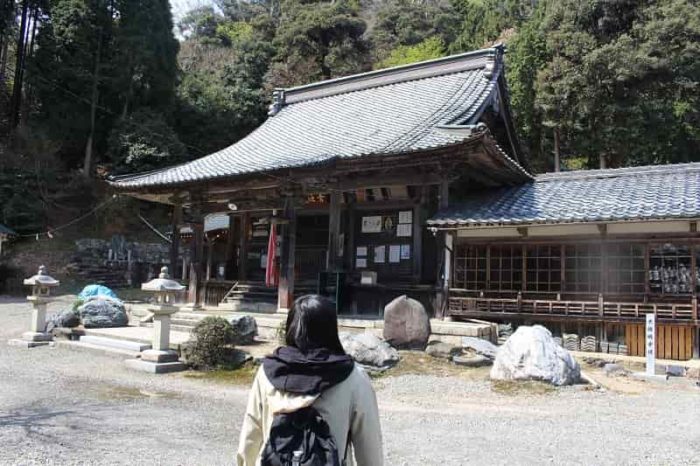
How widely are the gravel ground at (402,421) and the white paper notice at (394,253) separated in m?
6.07

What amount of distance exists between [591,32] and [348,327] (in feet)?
82.1

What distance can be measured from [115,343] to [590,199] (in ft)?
35.7

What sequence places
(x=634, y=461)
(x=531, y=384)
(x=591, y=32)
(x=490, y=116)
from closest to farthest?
(x=634, y=461) < (x=531, y=384) < (x=490, y=116) < (x=591, y=32)

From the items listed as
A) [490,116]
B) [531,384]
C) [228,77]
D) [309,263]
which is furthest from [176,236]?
[228,77]

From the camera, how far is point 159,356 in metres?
10.0

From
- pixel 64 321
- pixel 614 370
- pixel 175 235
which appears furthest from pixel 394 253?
pixel 64 321

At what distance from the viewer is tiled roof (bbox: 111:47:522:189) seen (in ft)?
46.0

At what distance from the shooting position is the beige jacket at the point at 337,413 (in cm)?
223

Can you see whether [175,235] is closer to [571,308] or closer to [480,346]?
[480,346]

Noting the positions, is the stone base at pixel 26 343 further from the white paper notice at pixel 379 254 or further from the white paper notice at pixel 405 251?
the white paper notice at pixel 405 251

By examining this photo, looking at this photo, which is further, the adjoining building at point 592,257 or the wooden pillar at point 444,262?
the wooden pillar at point 444,262

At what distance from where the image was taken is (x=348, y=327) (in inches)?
491

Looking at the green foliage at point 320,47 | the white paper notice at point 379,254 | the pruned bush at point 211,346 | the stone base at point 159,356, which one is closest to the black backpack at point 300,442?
the pruned bush at point 211,346

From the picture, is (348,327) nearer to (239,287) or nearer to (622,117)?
(239,287)
